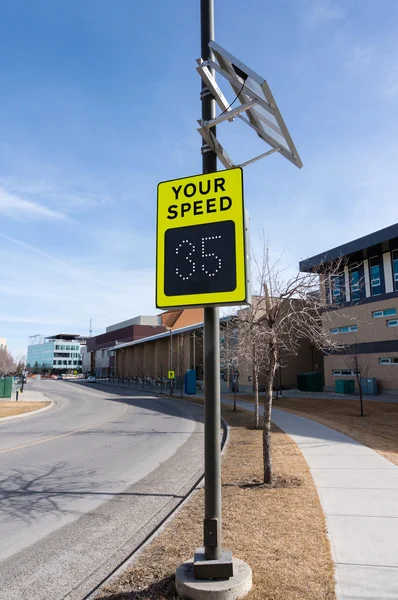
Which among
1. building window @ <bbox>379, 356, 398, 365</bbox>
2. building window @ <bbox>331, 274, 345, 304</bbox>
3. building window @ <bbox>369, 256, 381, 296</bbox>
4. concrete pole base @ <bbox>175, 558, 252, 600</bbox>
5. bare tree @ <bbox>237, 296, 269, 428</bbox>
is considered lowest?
concrete pole base @ <bbox>175, 558, 252, 600</bbox>

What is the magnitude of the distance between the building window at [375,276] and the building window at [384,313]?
153 cm

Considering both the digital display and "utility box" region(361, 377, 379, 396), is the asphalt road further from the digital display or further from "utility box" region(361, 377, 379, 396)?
"utility box" region(361, 377, 379, 396)

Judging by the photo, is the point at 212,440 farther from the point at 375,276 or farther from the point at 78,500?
the point at 375,276

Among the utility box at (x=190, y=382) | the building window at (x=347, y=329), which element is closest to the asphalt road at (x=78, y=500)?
the building window at (x=347, y=329)

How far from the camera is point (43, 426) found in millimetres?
17500

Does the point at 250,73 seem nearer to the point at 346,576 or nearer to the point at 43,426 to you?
the point at 346,576

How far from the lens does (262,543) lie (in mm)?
4695

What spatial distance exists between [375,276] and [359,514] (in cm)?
3466

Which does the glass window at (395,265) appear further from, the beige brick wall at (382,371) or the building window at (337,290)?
the building window at (337,290)

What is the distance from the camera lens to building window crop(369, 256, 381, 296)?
3697 centimetres

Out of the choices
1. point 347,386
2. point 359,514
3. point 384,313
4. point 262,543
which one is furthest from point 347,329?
point 262,543

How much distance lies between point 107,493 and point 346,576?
15.3 feet

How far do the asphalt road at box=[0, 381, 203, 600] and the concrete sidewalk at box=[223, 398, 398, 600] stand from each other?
2.29 metres

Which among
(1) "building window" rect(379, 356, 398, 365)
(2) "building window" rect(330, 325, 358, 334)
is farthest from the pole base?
(2) "building window" rect(330, 325, 358, 334)
